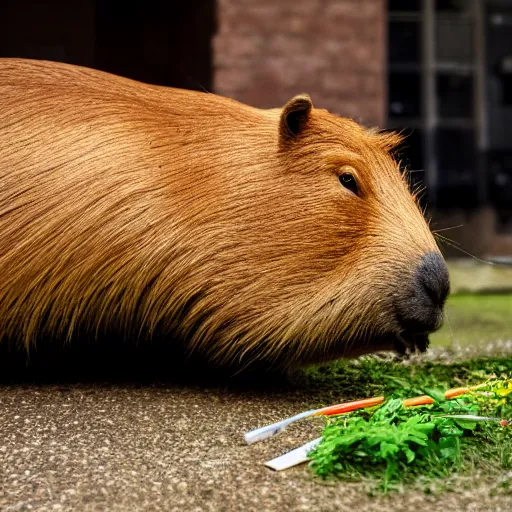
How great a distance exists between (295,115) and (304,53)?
2748mm

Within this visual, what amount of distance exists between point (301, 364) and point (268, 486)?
2.37 ft

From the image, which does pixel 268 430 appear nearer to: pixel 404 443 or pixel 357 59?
pixel 404 443

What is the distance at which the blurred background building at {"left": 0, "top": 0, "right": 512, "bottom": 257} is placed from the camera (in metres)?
3.77

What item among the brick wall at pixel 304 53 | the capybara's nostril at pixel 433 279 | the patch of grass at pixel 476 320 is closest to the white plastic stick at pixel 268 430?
the capybara's nostril at pixel 433 279

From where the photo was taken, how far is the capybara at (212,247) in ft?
8.32

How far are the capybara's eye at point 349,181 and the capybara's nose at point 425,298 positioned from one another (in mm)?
325

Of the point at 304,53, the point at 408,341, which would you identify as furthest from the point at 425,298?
the point at 304,53

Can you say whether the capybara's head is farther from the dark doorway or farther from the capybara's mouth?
the dark doorway

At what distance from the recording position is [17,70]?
2805mm

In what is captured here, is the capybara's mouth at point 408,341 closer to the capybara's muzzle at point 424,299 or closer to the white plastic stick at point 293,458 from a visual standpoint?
the capybara's muzzle at point 424,299

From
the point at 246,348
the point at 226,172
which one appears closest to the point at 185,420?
the point at 246,348

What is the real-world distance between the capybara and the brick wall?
234 cm

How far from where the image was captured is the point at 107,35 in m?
3.80

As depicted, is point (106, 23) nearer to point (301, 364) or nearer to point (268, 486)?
point (301, 364)
